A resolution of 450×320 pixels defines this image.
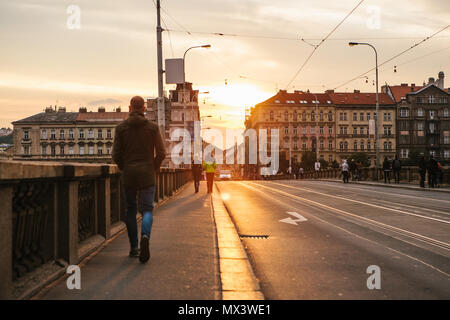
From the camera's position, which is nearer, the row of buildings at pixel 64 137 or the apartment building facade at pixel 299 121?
the apartment building facade at pixel 299 121

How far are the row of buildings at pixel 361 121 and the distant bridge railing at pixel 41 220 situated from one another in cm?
9735

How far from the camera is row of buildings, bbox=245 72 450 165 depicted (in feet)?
334

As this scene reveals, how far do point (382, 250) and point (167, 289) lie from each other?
3683 millimetres

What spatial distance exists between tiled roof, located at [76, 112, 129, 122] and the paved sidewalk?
374ft

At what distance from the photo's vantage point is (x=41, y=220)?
15.5ft

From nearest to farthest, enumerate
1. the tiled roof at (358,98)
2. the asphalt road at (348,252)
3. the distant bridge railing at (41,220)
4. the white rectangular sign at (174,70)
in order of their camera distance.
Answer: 1. the distant bridge railing at (41,220)
2. the asphalt road at (348,252)
3. the white rectangular sign at (174,70)
4. the tiled roof at (358,98)

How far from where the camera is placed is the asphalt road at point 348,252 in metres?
4.75

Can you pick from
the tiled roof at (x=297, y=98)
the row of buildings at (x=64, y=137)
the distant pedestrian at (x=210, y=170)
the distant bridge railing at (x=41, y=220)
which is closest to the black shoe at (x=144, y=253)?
the distant bridge railing at (x=41, y=220)

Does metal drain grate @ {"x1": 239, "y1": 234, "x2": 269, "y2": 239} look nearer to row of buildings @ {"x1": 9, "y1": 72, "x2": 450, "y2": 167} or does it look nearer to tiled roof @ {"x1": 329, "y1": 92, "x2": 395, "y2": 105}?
row of buildings @ {"x1": 9, "y1": 72, "x2": 450, "y2": 167}

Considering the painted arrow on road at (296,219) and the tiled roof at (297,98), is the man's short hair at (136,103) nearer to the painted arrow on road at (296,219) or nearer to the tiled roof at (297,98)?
the painted arrow on road at (296,219)

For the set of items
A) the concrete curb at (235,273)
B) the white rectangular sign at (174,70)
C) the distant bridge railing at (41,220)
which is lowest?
the concrete curb at (235,273)

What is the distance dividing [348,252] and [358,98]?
105920 millimetres

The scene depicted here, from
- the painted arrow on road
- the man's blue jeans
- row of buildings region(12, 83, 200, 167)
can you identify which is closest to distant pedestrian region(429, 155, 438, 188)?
the painted arrow on road

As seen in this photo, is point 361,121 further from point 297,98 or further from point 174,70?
point 174,70
